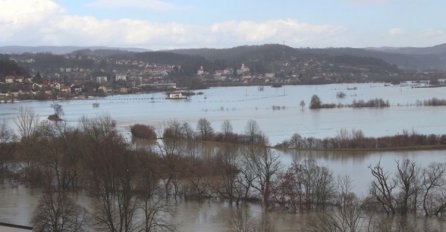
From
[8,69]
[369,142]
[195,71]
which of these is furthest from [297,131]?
[195,71]

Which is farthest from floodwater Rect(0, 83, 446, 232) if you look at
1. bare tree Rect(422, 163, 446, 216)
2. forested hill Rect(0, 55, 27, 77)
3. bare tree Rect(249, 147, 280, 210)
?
forested hill Rect(0, 55, 27, 77)

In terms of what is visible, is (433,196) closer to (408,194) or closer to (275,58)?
(408,194)

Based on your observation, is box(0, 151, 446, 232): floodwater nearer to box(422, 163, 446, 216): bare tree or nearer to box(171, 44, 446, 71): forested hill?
box(422, 163, 446, 216): bare tree

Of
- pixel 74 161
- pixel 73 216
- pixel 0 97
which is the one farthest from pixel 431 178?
pixel 0 97

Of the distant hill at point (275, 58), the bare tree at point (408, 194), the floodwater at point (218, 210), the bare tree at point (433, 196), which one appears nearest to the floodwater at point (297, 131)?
the floodwater at point (218, 210)

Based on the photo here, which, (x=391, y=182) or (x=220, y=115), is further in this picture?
(x=220, y=115)

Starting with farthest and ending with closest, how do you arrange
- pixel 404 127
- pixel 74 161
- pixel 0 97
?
pixel 0 97 → pixel 404 127 → pixel 74 161

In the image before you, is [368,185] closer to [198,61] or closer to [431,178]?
[431,178]

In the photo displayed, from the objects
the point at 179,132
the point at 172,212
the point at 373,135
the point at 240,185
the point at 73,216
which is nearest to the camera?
the point at 73,216
